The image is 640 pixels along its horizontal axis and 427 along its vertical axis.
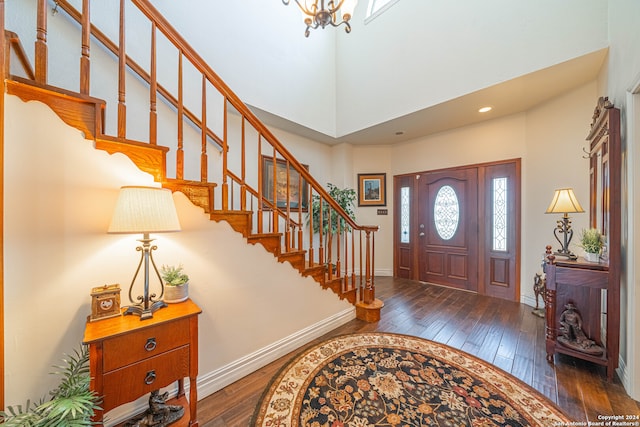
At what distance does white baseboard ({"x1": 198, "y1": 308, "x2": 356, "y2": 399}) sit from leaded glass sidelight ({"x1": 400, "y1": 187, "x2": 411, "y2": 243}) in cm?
246

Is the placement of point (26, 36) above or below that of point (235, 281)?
above

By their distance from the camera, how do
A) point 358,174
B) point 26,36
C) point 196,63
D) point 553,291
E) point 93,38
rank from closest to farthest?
point 26,36, point 196,63, point 93,38, point 553,291, point 358,174

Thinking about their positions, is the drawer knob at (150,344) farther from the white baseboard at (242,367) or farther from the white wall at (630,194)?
the white wall at (630,194)

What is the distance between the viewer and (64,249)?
115 cm

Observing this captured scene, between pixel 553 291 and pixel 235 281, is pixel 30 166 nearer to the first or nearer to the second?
pixel 235 281

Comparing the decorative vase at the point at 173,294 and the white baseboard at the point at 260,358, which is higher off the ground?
the decorative vase at the point at 173,294

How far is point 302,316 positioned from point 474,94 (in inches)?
130

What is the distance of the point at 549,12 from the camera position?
2.33 meters

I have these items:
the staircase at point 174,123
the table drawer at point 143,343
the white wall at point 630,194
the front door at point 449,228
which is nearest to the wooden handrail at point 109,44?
the staircase at point 174,123

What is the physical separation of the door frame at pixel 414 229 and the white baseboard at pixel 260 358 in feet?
7.65

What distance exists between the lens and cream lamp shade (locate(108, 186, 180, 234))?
A: 107 cm

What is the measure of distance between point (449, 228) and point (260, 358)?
3.56m

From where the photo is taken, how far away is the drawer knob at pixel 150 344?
3.69 ft

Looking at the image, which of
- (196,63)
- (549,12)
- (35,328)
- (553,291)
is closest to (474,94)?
(549,12)
